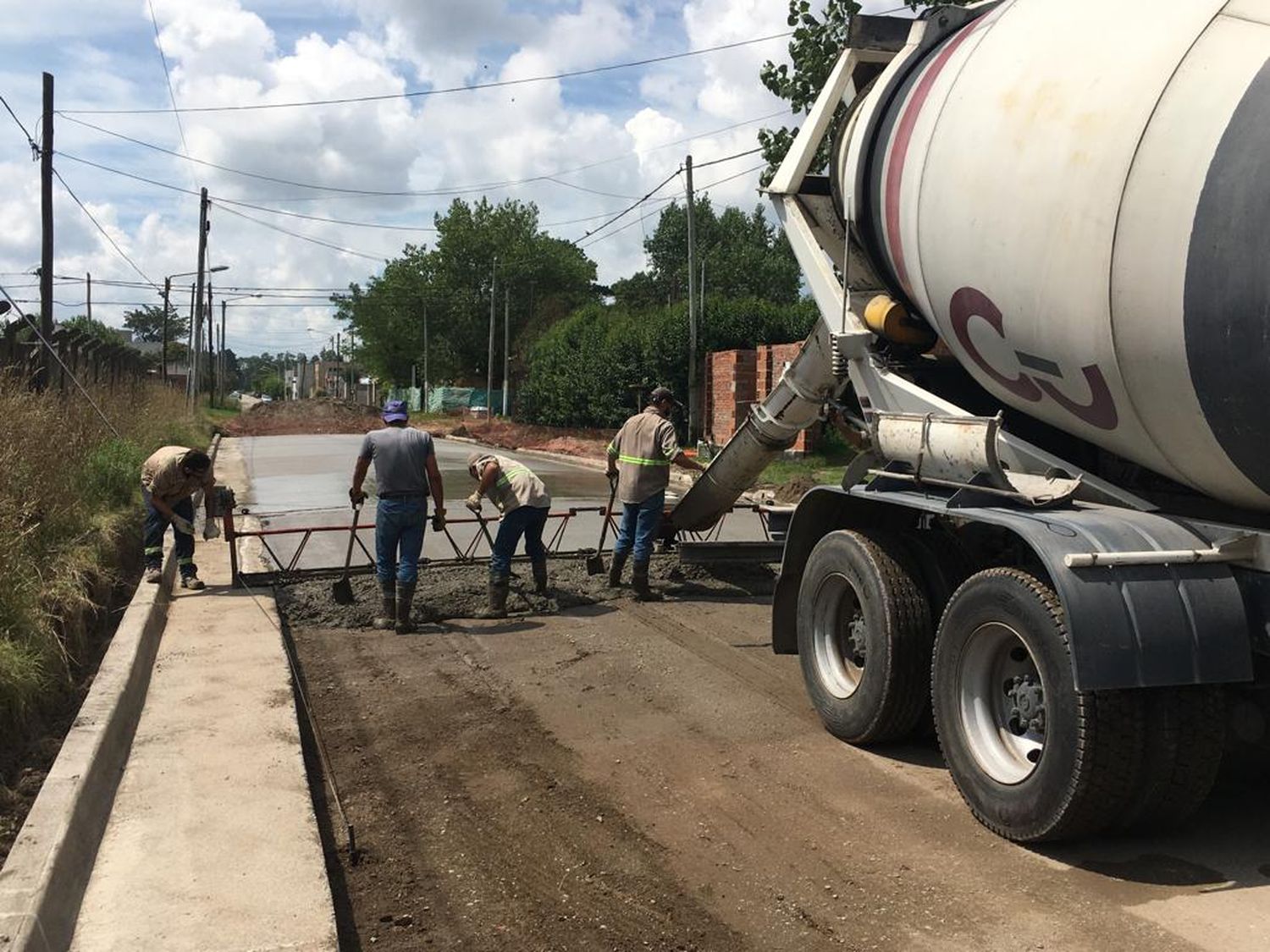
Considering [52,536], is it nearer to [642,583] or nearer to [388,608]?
[388,608]

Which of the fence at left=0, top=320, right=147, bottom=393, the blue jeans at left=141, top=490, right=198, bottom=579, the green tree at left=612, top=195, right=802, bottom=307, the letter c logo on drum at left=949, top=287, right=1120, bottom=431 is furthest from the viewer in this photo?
the green tree at left=612, top=195, right=802, bottom=307

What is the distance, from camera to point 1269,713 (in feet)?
12.0

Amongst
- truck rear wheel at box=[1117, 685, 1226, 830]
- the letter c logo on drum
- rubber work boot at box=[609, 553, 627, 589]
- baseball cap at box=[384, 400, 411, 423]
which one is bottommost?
rubber work boot at box=[609, 553, 627, 589]

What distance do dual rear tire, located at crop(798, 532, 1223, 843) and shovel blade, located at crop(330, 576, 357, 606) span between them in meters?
4.01

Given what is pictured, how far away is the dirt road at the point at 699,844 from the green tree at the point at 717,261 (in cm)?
6581

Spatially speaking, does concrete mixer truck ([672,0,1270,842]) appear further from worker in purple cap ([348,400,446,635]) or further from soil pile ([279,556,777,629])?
soil pile ([279,556,777,629])

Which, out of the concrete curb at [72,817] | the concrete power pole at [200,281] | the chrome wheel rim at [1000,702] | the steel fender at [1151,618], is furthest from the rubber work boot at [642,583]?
the concrete power pole at [200,281]

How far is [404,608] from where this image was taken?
7.29 metres

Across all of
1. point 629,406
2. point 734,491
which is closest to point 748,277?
point 629,406

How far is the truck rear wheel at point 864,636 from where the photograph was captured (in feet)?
15.1

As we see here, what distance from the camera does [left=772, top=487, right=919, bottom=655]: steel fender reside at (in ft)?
17.4

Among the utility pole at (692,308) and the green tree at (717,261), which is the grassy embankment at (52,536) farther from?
the green tree at (717,261)

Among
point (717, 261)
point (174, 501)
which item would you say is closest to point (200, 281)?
point (174, 501)

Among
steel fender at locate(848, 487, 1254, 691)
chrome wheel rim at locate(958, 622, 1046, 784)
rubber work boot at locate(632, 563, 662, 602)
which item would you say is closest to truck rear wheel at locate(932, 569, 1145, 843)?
chrome wheel rim at locate(958, 622, 1046, 784)
